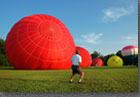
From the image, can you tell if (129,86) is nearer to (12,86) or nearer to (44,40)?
(12,86)

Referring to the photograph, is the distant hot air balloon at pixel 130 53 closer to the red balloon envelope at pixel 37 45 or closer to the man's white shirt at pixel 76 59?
the red balloon envelope at pixel 37 45

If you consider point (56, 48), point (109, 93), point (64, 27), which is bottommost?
point (109, 93)

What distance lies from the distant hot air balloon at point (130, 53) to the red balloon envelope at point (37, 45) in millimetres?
14177

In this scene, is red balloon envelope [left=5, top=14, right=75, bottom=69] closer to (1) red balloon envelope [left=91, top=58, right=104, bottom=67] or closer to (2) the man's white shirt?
(2) the man's white shirt

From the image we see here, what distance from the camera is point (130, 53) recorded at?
24188 mm

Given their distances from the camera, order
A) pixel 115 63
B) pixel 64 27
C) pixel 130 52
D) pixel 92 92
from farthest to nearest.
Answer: pixel 115 63, pixel 130 52, pixel 64 27, pixel 92 92

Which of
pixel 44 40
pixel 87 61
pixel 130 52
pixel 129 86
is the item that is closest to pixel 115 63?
pixel 130 52

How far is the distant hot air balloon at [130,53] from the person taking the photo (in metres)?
23.3

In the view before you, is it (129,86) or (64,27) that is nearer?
(129,86)

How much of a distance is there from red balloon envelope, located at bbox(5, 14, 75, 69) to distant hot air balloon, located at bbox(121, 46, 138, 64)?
14177mm

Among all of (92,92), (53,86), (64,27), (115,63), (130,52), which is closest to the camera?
(92,92)

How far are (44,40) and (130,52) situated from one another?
1704cm

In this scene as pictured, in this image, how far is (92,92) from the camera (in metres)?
4.68

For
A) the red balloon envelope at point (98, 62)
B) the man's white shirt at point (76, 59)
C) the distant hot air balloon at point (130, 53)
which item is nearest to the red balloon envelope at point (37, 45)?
the man's white shirt at point (76, 59)
